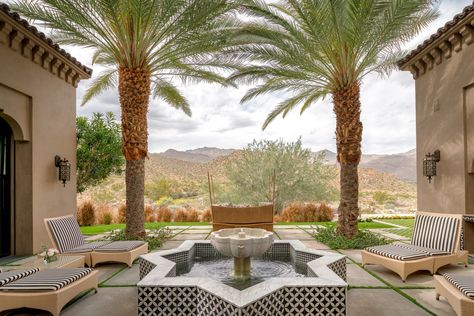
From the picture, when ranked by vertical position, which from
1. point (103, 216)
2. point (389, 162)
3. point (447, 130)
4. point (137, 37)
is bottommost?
point (103, 216)

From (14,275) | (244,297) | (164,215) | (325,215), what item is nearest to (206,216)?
(164,215)

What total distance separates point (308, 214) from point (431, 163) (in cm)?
628

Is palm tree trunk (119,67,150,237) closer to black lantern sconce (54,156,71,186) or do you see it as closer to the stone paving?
black lantern sconce (54,156,71,186)

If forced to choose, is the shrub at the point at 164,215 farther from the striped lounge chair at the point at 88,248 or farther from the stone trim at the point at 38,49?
the striped lounge chair at the point at 88,248

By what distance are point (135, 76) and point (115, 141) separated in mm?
6616

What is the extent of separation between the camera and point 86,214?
13766 millimetres

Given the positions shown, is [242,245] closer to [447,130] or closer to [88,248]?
[88,248]

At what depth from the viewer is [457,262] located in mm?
6211

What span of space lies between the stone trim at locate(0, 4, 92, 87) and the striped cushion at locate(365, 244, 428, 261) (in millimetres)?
8845

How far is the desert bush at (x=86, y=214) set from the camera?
13.7 m

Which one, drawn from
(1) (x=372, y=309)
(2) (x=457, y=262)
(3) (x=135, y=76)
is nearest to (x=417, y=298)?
(1) (x=372, y=309)

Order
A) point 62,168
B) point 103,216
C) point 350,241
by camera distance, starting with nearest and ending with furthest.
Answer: point 350,241
point 62,168
point 103,216

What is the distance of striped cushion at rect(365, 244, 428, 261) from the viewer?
579 centimetres

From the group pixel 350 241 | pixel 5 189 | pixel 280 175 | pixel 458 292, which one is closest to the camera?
pixel 458 292
